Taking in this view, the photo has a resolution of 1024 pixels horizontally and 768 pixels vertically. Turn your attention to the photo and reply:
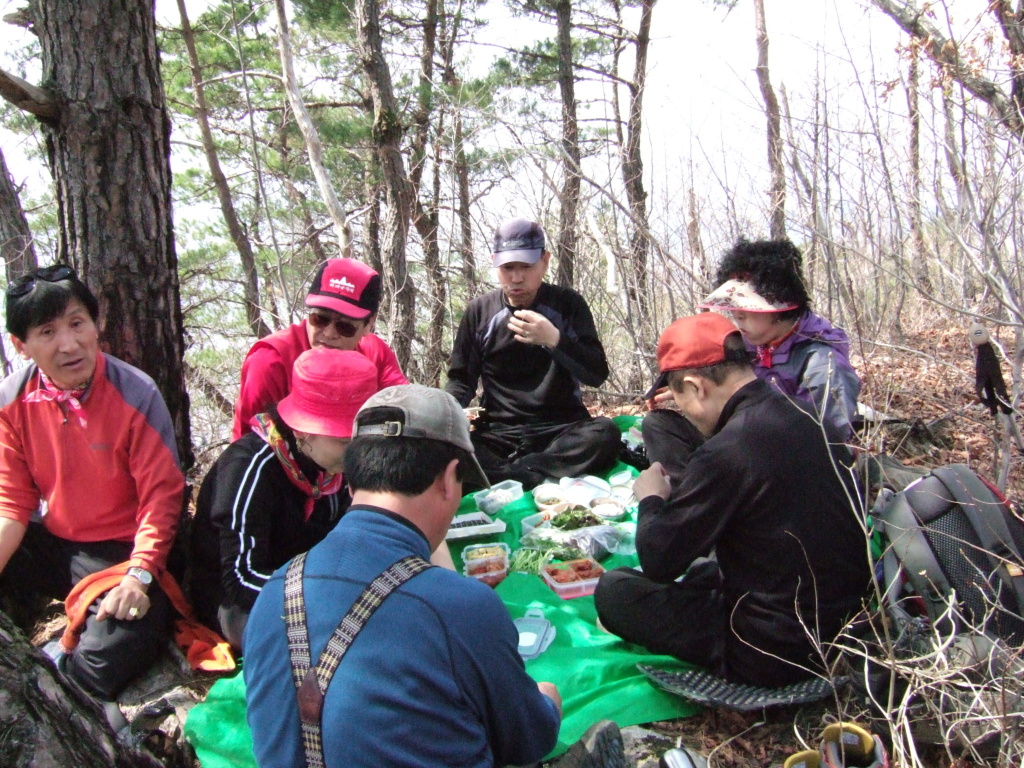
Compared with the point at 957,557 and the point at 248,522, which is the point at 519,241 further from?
the point at 957,557

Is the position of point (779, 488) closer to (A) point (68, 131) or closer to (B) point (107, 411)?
(B) point (107, 411)

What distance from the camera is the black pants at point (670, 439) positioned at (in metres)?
3.35

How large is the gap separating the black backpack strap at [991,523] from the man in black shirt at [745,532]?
0.27 m

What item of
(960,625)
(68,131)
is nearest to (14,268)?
(68,131)

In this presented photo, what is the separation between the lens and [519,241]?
3678 millimetres

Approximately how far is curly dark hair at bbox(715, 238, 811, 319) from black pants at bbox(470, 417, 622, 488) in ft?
3.81

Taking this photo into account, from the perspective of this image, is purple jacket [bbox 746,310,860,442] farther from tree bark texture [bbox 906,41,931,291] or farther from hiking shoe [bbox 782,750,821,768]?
hiking shoe [bbox 782,750,821,768]

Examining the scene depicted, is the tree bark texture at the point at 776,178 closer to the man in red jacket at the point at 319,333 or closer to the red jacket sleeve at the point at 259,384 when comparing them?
the man in red jacket at the point at 319,333

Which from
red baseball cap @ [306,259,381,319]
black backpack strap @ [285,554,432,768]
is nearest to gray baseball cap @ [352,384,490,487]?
black backpack strap @ [285,554,432,768]

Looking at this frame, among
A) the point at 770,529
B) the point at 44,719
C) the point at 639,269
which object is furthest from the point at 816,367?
the point at 639,269

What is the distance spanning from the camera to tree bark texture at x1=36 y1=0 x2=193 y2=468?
2.67 m

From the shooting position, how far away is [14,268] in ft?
21.4

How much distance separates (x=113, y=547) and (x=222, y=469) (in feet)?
2.10

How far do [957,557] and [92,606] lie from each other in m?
2.54
